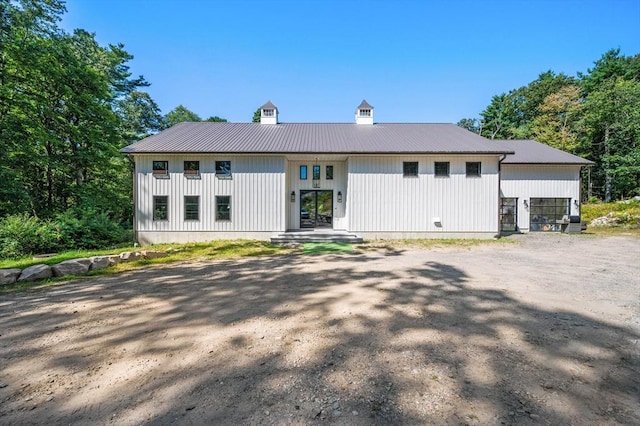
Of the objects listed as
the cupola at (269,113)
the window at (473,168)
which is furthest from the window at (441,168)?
the cupola at (269,113)

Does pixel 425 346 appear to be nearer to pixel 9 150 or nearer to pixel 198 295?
pixel 198 295

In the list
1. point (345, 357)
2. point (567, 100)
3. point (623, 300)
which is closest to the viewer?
point (345, 357)

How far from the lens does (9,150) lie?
38.9ft

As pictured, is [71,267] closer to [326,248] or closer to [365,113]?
[326,248]

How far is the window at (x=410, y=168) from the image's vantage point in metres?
13.1

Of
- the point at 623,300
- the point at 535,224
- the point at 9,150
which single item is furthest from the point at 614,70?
the point at 9,150

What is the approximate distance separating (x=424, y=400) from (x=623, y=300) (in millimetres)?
4877

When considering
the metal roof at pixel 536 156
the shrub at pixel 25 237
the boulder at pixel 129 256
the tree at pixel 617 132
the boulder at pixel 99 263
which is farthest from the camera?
the tree at pixel 617 132

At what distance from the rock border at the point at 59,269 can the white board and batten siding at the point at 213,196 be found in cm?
471

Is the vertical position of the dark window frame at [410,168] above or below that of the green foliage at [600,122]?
below

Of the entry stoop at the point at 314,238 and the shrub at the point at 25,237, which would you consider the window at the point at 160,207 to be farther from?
the entry stoop at the point at 314,238

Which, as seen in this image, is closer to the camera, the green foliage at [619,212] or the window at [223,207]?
the window at [223,207]

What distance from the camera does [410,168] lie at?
13117 millimetres

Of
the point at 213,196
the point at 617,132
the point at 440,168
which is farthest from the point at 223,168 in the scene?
the point at 617,132
